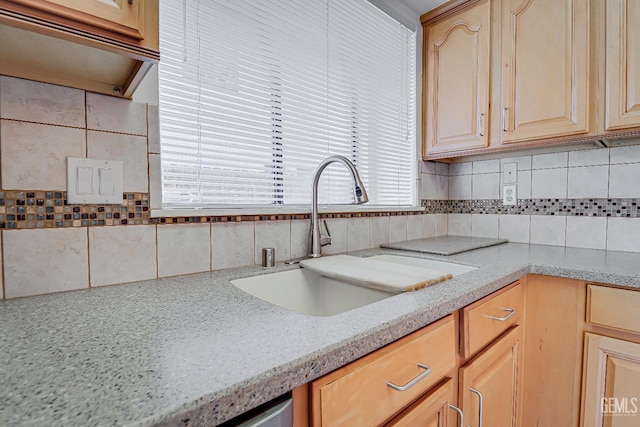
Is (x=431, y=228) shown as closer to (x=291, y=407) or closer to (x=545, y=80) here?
(x=545, y=80)

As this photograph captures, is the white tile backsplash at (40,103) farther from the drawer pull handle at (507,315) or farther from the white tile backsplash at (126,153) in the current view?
the drawer pull handle at (507,315)

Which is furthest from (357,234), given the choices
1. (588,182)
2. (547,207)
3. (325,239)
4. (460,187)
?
(588,182)

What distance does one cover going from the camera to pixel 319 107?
137 centimetres

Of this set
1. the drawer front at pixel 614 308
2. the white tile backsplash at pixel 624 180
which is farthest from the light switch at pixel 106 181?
the white tile backsplash at pixel 624 180

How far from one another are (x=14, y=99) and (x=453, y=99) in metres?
1.70

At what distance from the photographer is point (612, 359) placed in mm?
1016

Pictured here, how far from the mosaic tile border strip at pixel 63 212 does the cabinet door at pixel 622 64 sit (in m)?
1.55

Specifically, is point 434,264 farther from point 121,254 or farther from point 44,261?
point 44,261

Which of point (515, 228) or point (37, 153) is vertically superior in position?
point (37, 153)

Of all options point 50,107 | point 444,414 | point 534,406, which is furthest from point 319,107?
point 534,406

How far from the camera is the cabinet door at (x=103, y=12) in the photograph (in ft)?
1.70

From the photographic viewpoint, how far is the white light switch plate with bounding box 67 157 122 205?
79cm

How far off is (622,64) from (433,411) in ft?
4.59

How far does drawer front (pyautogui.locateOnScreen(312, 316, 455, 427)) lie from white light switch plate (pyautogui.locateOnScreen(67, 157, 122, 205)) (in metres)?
0.71
